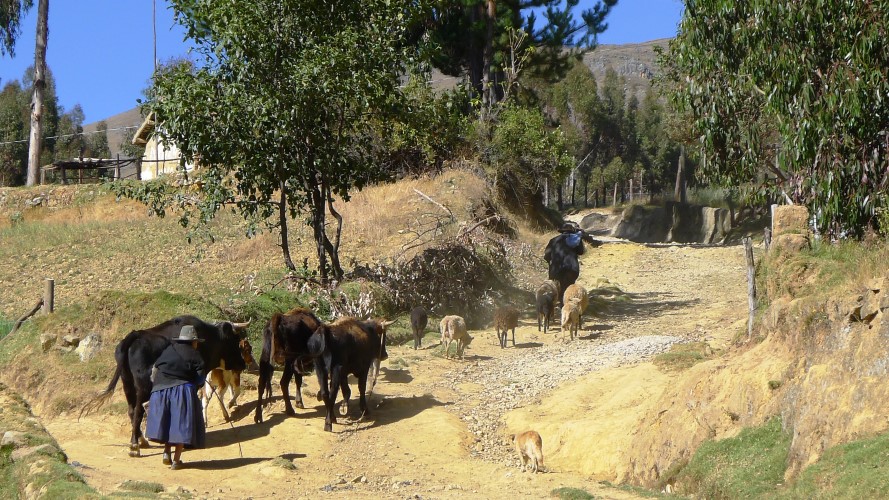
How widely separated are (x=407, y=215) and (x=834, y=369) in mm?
19034

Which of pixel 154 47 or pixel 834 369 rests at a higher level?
pixel 154 47

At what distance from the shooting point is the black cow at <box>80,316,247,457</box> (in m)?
12.7

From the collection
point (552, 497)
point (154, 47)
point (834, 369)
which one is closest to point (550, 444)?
point (552, 497)

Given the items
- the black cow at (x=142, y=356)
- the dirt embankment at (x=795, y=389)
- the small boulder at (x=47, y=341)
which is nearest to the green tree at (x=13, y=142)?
the small boulder at (x=47, y=341)

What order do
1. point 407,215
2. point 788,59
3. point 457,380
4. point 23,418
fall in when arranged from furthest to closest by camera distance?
point 407,215
point 457,380
point 788,59
point 23,418

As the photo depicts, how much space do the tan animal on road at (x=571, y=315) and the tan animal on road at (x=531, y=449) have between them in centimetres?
814

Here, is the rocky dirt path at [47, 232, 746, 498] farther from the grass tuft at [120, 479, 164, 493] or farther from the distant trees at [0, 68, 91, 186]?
the distant trees at [0, 68, 91, 186]

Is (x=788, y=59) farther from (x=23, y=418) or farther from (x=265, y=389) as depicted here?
(x=23, y=418)

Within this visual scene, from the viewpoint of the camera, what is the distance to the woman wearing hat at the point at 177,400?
1174cm

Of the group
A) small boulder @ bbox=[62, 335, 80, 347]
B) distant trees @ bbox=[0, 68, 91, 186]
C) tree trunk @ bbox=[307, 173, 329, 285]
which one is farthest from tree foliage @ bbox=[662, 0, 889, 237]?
distant trees @ bbox=[0, 68, 91, 186]

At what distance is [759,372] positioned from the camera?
38.0 ft

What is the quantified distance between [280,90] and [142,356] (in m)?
8.29

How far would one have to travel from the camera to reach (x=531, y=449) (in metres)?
11.8

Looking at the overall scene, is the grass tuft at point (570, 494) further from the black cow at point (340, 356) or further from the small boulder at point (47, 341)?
the small boulder at point (47, 341)
